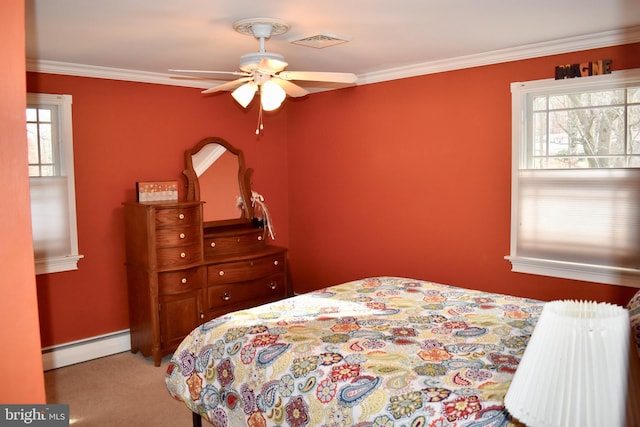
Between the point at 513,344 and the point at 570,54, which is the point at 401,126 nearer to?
the point at 570,54

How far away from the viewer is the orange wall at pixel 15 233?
0.99m

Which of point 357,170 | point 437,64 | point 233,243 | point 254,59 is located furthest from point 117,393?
point 437,64

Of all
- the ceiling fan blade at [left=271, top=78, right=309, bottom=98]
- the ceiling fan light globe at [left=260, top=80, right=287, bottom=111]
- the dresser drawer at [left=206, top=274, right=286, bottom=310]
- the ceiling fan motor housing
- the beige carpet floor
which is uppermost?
the ceiling fan motor housing

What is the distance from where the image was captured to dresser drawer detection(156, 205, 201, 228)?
4.04 metres

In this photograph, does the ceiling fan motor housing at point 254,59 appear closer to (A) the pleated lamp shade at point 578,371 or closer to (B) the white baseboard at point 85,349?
(A) the pleated lamp shade at point 578,371

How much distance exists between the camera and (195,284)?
4.25 m

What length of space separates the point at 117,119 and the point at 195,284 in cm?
151

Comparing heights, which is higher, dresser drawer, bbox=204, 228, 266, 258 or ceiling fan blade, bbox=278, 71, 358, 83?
ceiling fan blade, bbox=278, 71, 358, 83

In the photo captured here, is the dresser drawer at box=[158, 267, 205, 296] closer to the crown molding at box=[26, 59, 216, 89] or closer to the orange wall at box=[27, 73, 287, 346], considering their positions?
the orange wall at box=[27, 73, 287, 346]

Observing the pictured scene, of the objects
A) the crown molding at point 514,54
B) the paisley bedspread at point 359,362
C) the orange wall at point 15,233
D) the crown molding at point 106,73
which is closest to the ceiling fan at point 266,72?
the paisley bedspread at point 359,362

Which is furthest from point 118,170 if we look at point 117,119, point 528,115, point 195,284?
point 528,115

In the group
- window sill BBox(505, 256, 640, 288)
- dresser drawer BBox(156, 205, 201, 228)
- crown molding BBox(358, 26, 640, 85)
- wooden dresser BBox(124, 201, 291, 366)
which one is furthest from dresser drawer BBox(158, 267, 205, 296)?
window sill BBox(505, 256, 640, 288)

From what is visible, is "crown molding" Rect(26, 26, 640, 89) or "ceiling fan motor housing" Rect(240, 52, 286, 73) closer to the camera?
"ceiling fan motor housing" Rect(240, 52, 286, 73)

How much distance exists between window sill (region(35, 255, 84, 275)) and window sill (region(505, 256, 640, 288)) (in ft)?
10.9
